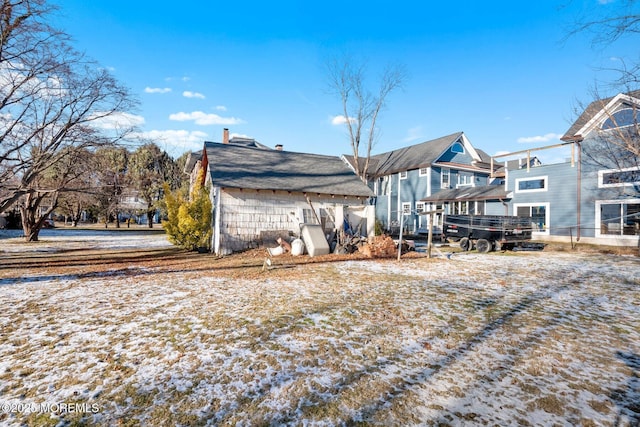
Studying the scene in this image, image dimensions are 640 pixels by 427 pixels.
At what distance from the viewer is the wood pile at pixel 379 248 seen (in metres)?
12.5

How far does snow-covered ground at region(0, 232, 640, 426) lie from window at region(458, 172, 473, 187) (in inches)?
826

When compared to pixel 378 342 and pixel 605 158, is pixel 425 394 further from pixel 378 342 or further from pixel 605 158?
pixel 605 158

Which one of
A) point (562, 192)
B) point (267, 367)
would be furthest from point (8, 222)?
point (562, 192)

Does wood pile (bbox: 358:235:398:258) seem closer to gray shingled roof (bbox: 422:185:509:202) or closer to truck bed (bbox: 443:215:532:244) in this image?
truck bed (bbox: 443:215:532:244)

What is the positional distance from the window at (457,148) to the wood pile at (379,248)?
17852 millimetres

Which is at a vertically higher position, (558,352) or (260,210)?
(260,210)

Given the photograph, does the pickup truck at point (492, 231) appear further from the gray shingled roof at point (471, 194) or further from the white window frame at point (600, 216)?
the gray shingled roof at point (471, 194)

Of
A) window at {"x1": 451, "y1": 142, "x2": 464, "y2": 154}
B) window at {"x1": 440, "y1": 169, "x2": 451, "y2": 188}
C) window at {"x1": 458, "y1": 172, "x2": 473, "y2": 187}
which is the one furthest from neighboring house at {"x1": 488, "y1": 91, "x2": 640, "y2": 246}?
window at {"x1": 451, "y1": 142, "x2": 464, "y2": 154}

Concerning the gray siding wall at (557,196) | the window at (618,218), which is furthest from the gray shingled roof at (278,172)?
the window at (618,218)

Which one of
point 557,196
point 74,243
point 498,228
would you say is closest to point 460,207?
point 557,196

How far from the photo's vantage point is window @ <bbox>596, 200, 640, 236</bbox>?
15781 millimetres

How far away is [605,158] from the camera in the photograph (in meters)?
16.7

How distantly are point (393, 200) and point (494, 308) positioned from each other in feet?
77.5

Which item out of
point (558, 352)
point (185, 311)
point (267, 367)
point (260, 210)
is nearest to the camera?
point (267, 367)
